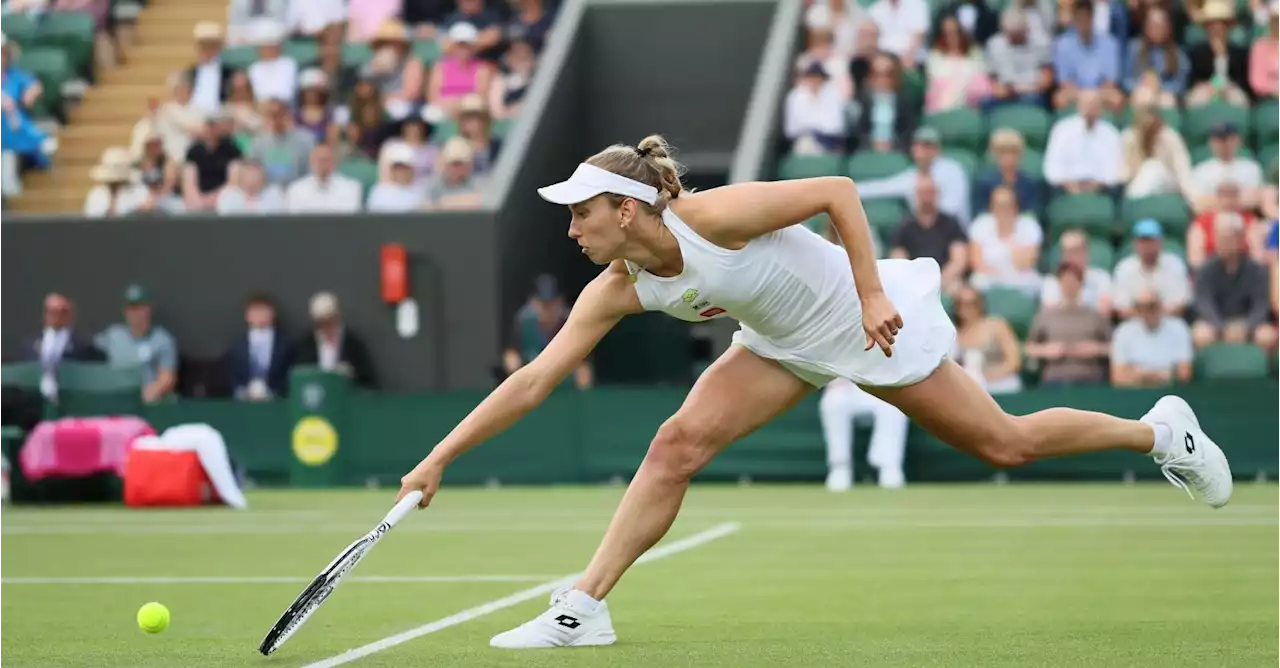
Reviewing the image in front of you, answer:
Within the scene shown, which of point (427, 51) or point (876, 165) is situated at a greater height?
point (427, 51)

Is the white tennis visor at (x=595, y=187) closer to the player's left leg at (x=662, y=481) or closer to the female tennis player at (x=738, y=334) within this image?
the female tennis player at (x=738, y=334)

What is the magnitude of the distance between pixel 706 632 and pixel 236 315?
11.7 meters

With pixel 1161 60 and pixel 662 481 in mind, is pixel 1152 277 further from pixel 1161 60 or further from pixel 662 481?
pixel 662 481

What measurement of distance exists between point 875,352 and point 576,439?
9.63m

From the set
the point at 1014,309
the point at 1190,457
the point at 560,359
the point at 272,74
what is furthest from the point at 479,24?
the point at 560,359

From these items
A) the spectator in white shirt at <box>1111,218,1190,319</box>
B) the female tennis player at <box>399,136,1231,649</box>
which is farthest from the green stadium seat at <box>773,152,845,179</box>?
the female tennis player at <box>399,136,1231,649</box>

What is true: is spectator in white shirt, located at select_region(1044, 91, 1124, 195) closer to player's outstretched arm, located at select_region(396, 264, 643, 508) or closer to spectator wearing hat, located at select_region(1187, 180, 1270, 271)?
spectator wearing hat, located at select_region(1187, 180, 1270, 271)

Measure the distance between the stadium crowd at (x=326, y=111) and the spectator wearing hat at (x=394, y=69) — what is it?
1 cm

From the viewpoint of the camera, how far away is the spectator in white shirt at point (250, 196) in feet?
60.3

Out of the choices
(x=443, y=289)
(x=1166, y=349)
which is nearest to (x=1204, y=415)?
(x=1166, y=349)

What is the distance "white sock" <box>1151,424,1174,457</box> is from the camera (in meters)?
7.56

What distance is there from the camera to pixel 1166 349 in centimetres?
1567

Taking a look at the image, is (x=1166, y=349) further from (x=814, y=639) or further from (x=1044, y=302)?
(x=814, y=639)

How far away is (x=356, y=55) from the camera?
20625 mm
